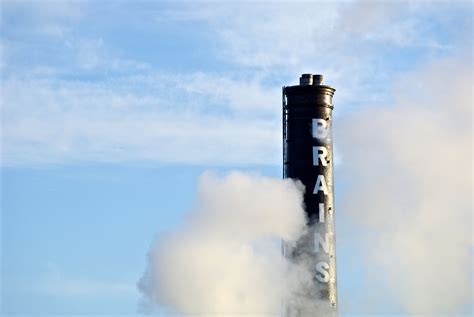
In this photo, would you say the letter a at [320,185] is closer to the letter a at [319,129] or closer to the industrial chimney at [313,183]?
the industrial chimney at [313,183]

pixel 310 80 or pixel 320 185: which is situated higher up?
pixel 310 80

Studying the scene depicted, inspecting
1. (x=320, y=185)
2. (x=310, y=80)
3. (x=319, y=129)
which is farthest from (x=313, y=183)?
(x=310, y=80)

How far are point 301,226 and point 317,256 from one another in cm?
298

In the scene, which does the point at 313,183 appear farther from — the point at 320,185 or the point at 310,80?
the point at 310,80

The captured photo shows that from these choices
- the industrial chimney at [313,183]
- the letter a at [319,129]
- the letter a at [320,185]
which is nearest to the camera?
the industrial chimney at [313,183]

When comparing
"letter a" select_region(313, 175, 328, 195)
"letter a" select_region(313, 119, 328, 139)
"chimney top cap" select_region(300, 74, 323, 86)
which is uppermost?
"chimney top cap" select_region(300, 74, 323, 86)

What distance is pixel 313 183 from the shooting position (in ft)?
260

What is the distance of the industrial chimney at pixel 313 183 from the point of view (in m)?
78.6

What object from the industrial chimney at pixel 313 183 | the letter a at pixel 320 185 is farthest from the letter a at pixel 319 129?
the letter a at pixel 320 185

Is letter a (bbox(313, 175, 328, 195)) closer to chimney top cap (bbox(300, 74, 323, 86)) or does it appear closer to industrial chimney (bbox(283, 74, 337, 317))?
industrial chimney (bbox(283, 74, 337, 317))

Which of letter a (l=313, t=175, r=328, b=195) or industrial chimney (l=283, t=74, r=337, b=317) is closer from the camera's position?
industrial chimney (l=283, t=74, r=337, b=317)

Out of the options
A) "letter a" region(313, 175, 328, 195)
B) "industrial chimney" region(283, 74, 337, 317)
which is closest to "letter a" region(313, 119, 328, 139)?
"industrial chimney" region(283, 74, 337, 317)

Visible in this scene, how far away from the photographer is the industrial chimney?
78.6 metres

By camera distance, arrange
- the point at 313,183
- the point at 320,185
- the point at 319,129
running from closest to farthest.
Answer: the point at 313,183 < the point at 320,185 < the point at 319,129
